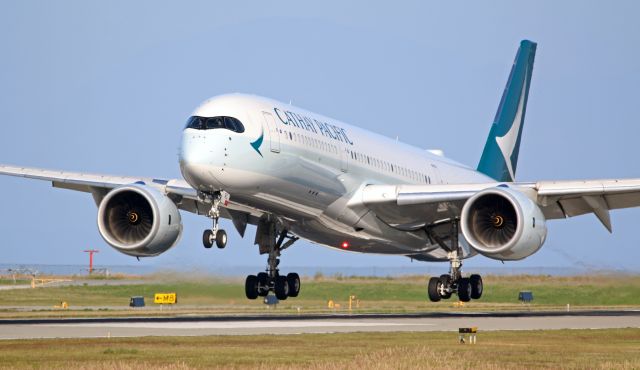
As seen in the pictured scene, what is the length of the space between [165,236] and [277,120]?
6.08 meters

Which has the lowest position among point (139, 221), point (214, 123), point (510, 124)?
point (139, 221)

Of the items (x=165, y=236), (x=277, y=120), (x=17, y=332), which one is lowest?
(x=17, y=332)

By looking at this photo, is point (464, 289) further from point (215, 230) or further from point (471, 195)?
point (215, 230)

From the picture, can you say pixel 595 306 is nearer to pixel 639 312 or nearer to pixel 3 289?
pixel 639 312

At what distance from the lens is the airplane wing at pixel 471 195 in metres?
40.0

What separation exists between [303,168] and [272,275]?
283 inches

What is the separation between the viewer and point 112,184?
4272cm

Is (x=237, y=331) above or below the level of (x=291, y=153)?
below

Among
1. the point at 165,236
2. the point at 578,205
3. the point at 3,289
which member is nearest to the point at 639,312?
the point at 578,205

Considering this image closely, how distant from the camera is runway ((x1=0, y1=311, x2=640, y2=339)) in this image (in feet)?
134

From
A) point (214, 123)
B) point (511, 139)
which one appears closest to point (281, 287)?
point (214, 123)

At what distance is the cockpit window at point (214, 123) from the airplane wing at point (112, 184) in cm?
546

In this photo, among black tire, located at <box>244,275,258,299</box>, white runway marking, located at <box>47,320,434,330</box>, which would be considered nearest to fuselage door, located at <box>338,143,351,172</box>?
black tire, located at <box>244,275,258,299</box>

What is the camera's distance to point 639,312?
59.4 metres
